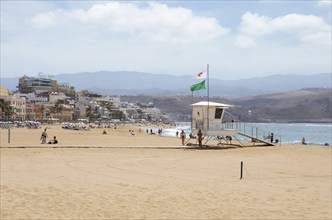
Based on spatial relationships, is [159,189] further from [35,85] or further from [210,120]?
[35,85]

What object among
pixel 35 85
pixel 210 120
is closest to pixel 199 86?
pixel 210 120

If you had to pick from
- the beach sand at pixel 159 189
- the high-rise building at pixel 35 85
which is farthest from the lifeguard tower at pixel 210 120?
the high-rise building at pixel 35 85

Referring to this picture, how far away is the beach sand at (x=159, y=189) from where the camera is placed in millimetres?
11570

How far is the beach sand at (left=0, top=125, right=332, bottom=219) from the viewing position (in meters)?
11.6

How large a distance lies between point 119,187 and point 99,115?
508ft

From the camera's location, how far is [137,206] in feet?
39.7

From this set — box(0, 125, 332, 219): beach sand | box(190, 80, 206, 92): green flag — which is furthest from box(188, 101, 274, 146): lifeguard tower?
box(0, 125, 332, 219): beach sand

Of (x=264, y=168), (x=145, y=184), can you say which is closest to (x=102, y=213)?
(x=145, y=184)

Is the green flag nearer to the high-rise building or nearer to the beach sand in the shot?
the beach sand

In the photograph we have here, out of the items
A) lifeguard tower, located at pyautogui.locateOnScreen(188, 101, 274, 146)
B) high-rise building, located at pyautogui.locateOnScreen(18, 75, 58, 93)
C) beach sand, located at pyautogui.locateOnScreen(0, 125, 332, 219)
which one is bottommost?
beach sand, located at pyautogui.locateOnScreen(0, 125, 332, 219)

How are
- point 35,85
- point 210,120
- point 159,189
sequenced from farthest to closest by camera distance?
1. point 35,85
2. point 210,120
3. point 159,189

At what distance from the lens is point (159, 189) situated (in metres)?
14.8

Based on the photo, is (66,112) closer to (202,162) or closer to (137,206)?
(202,162)

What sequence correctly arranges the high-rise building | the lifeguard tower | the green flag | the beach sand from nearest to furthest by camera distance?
1. the beach sand
2. the lifeguard tower
3. the green flag
4. the high-rise building
